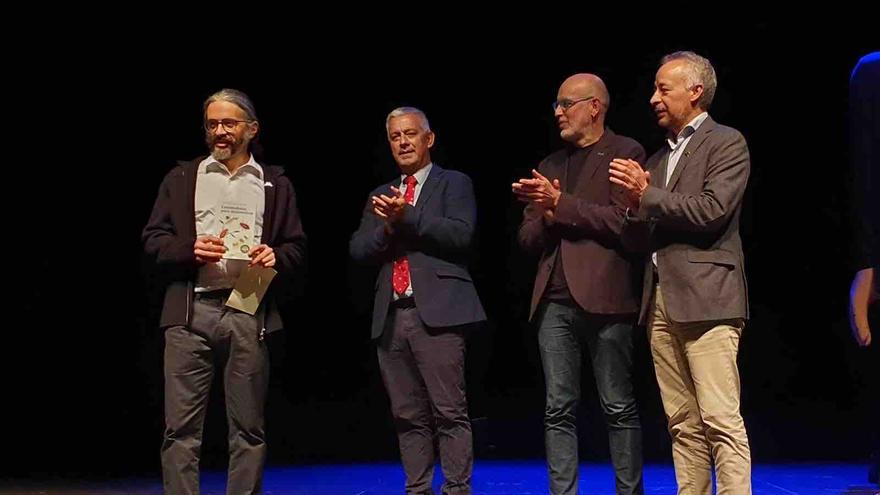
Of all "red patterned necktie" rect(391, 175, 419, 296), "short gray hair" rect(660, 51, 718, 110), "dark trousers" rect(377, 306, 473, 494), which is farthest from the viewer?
"red patterned necktie" rect(391, 175, 419, 296)

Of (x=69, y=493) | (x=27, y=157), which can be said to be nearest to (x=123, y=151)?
(x=27, y=157)

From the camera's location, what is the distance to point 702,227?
3.30m

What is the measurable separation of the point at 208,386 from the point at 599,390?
51.8 inches

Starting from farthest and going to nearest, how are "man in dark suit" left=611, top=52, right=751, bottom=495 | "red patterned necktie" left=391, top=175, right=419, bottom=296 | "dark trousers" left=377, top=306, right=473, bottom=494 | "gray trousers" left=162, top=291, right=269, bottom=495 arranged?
"red patterned necktie" left=391, top=175, right=419, bottom=296 → "dark trousers" left=377, top=306, right=473, bottom=494 → "gray trousers" left=162, top=291, right=269, bottom=495 → "man in dark suit" left=611, top=52, right=751, bottom=495

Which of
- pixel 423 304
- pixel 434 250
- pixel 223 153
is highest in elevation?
pixel 223 153

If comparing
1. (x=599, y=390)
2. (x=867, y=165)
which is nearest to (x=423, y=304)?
(x=599, y=390)

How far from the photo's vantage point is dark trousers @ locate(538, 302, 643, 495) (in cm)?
367

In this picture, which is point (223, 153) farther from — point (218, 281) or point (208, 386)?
point (208, 386)

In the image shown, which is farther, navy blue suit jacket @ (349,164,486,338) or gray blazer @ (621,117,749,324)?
navy blue suit jacket @ (349,164,486,338)

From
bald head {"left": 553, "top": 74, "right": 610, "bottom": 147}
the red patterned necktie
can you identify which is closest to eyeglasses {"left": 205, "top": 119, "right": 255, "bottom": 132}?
the red patterned necktie

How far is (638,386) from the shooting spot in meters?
6.18

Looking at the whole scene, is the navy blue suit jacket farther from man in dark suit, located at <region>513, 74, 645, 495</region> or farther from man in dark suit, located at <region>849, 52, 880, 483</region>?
man in dark suit, located at <region>849, 52, 880, 483</region>

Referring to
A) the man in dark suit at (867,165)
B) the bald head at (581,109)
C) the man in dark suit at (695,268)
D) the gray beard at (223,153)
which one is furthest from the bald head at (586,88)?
the gray beard at (223,153)

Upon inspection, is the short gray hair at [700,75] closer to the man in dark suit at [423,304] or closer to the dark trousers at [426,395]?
the man in dark suit at [423,304]
